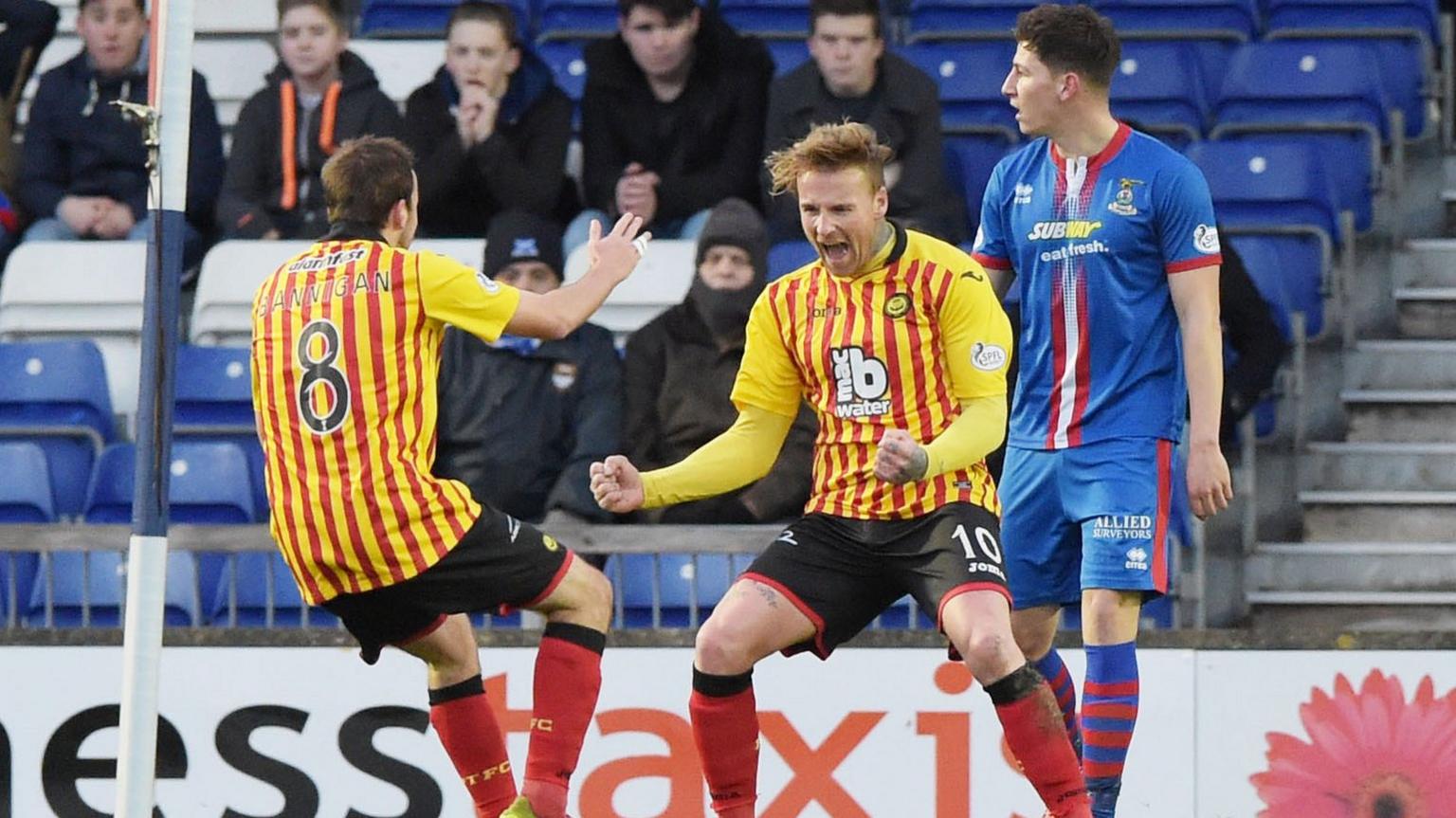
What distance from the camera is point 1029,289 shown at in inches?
256

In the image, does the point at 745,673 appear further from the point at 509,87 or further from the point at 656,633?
the point at 509,87

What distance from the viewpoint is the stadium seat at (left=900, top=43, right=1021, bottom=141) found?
10617 mm

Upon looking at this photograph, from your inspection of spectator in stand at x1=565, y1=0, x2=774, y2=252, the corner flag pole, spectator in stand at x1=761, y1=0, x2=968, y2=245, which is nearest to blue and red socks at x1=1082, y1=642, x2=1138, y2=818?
the corner flag pole

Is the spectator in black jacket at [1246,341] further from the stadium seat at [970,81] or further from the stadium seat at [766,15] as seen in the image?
the stadium seat at [766,15]

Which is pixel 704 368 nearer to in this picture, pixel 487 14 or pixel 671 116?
pixel 671 116

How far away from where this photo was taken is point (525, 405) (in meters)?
8.62

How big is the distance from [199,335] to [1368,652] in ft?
15.7

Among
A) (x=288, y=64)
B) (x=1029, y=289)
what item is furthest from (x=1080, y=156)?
(x=288, y=64)

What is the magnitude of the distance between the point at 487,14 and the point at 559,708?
169 inches

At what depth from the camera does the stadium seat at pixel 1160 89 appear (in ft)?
34.2

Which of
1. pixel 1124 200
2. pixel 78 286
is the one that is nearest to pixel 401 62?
pixel 78 286

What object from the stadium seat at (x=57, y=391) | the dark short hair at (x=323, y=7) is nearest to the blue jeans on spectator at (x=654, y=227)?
the dark short hair at (x=323, y=7)

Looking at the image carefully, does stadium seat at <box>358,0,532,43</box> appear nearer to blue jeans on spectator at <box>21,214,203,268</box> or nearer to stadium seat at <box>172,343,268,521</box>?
blue jeans on spectator at <box>21,214,203,268</box>

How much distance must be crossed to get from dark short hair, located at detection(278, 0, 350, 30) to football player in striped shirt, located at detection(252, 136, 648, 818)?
12.9 feet
